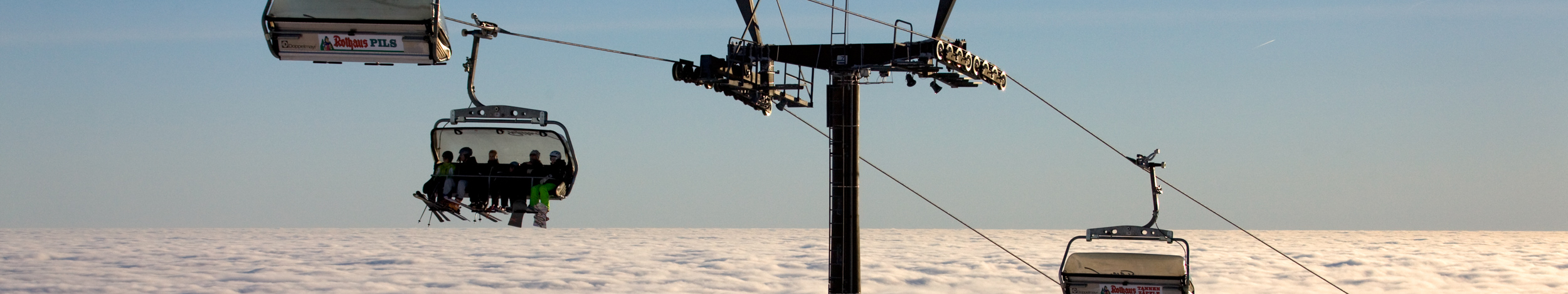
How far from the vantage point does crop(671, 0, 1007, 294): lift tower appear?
19984mm

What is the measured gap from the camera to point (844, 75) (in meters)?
20.7

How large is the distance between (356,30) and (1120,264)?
10388 mm

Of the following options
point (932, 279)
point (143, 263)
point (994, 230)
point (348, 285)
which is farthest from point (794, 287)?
point (994, 230)

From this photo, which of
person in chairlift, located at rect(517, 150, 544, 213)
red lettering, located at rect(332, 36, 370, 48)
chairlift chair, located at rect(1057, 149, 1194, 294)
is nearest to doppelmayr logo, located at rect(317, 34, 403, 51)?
red lettering, located at rect(332, 36, 370, 48)

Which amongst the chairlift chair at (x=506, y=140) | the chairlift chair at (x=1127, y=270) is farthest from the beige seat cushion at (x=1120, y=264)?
the chairlift chair at (x=506, y=140)

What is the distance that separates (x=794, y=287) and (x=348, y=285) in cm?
2240

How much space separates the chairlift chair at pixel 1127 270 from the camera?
58.4 ft

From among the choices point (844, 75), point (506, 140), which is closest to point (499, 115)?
point (506, 140)

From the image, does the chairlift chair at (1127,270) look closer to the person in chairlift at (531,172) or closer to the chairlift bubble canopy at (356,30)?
the person in chairlift at (531,172)

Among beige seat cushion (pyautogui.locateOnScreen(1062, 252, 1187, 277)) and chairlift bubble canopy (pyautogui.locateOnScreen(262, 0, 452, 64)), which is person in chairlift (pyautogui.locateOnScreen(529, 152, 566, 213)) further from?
beige seat cushion (pyautogui.locateOnScreen(1062, 252, 1187, 277))

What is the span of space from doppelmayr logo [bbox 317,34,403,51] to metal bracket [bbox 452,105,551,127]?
106 centimetres

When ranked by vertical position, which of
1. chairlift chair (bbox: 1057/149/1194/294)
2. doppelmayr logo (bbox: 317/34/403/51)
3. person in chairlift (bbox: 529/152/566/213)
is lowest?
chairlift chair (bbox: 1057/149/1194/294)

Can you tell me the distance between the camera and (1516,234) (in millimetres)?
150625

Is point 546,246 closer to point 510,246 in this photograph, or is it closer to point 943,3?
point 510,246
